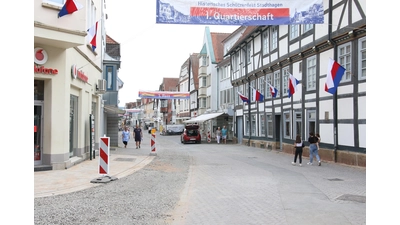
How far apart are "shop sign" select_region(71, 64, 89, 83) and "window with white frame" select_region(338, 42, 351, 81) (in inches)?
423

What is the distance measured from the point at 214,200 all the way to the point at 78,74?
330 inches

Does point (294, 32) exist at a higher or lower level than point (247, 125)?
higher

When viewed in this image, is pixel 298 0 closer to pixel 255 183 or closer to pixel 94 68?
pixel 255 183

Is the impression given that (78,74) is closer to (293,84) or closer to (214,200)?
(214,200)

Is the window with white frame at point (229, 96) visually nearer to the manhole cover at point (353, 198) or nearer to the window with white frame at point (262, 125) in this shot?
the window with white frame at point (262, 125)

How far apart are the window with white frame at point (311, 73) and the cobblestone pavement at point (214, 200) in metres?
7.17

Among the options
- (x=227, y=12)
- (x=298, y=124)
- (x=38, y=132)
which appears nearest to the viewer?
(x=227, y=12)

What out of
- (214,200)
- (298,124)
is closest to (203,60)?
(298,124)

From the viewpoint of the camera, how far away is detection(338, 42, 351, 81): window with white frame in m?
15.8

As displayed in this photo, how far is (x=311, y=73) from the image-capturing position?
19.5 metres

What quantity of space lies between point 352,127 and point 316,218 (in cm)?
974

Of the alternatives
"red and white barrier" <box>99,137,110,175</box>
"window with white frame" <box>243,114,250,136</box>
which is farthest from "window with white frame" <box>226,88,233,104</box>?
"red and white barrier" <box>99,137,110,175</box>

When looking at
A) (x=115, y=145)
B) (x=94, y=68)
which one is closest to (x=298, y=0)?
(x=94, y=68)

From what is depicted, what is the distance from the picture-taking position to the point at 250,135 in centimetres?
3067
